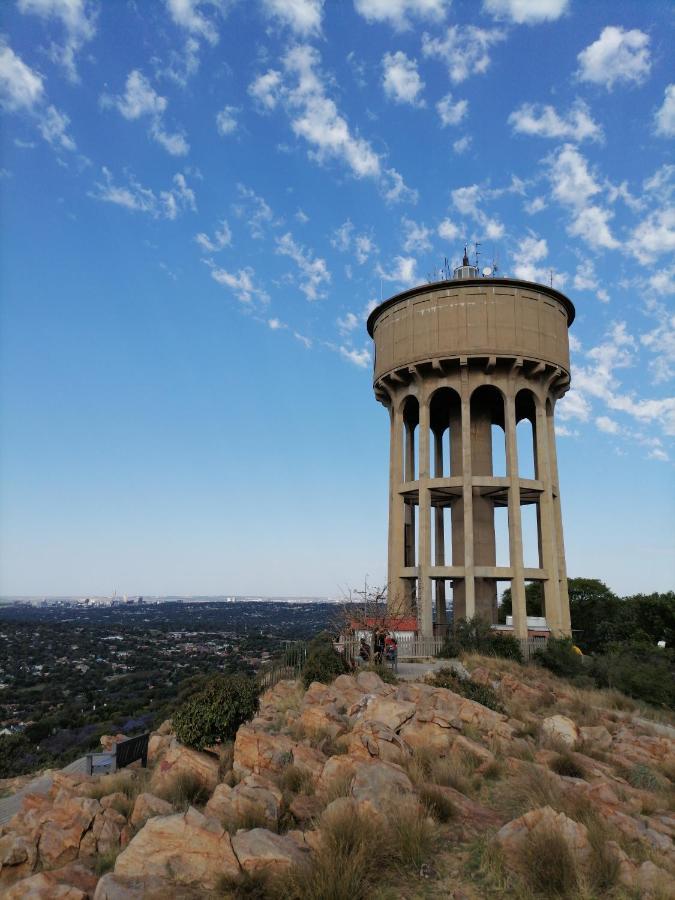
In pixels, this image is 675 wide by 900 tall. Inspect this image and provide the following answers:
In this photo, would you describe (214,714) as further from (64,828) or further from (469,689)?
(469,689)

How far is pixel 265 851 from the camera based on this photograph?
664 centimetres

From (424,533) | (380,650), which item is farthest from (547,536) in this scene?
(380,650)

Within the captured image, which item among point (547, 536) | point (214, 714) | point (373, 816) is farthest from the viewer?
point (547, 536)

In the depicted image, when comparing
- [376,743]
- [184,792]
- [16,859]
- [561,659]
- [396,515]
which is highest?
[396,515]

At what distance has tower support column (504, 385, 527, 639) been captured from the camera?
26812 mm

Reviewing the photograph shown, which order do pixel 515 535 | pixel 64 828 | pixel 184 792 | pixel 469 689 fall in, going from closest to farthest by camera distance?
pixel 64 828
pixel 184 792
pixel 469 689
pixel 515 535

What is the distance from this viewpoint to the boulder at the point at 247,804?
25.6ft

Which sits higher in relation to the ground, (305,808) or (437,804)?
(437,804)

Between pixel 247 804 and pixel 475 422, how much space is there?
84.5 feet

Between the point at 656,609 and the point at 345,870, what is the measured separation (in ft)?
130

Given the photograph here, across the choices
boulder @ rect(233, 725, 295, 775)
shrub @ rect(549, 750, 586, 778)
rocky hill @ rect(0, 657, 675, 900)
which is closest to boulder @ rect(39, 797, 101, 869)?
rocky hill @ rect(0, 657, 675, 900)

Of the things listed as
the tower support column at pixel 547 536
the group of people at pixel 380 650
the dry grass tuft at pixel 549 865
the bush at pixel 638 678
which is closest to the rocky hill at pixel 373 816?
the dry grass tuft at pixel 549 865

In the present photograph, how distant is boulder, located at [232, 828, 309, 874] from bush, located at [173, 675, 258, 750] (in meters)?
5.44

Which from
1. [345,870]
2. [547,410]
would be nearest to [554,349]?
[547,410]
